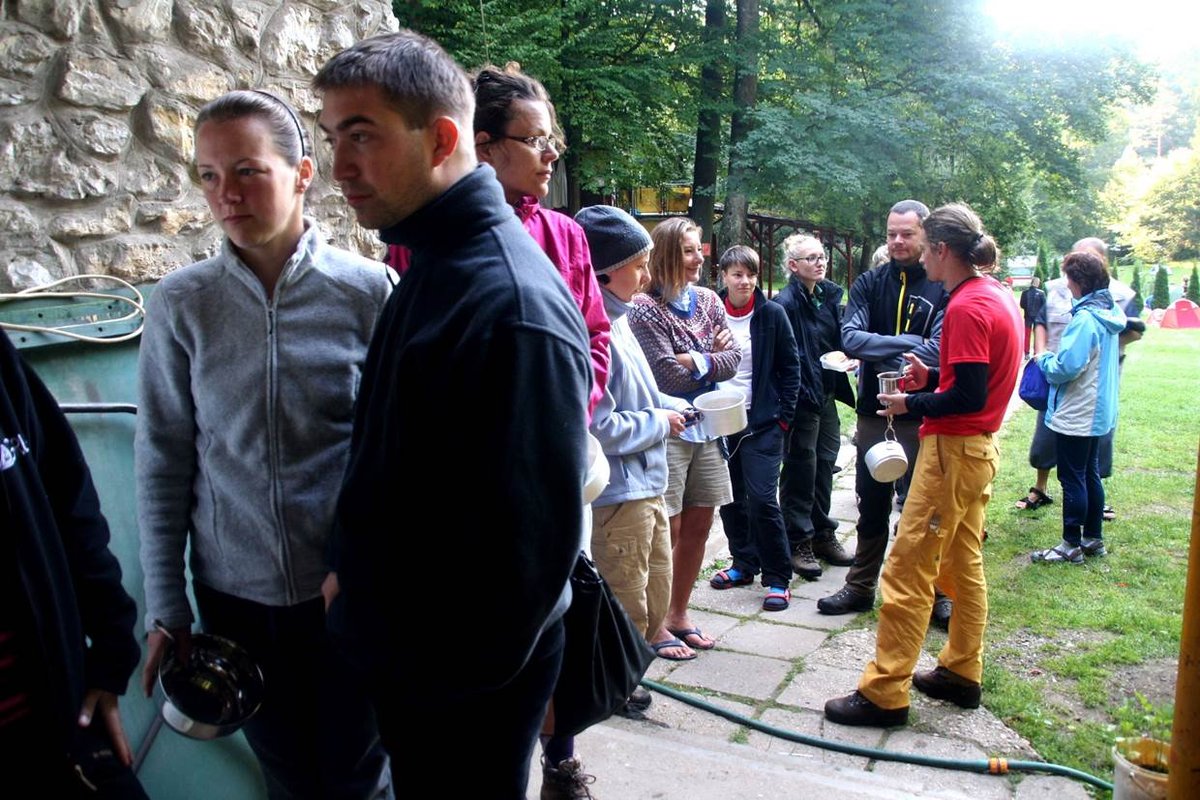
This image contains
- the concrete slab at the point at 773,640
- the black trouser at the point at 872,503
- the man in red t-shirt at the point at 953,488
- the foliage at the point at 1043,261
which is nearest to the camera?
the man in red t-shirt at the point at 953,488

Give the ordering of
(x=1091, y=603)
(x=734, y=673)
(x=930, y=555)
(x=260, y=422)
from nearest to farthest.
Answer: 1. (x=260, y=422)
2. (x=930, y=555)
3. (x=734, y=673)
4. (x=1091, y=603)

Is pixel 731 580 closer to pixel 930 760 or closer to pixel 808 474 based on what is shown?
pixel 808 474

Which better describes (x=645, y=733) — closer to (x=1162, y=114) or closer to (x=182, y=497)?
(x=182, y=497)

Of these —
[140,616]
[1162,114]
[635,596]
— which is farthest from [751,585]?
[1162,114]

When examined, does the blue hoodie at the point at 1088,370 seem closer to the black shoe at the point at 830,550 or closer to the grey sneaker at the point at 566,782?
the black shoe at the point at 830,550

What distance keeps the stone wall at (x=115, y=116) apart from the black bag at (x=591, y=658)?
5.76 feet

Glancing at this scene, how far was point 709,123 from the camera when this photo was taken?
1241cm

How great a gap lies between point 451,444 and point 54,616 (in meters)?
0.92

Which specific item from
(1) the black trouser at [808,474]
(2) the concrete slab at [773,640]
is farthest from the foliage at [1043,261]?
(2) the concrete slab at [773,640]

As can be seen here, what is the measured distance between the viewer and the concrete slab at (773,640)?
4637 millimetres

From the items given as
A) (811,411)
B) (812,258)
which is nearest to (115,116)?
(812,258)

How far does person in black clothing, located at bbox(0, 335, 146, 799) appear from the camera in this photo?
176 centimetres

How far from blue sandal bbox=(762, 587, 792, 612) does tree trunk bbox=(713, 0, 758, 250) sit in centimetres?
736

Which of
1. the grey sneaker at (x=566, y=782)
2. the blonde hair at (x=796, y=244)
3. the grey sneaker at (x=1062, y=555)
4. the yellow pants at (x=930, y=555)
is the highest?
the blonde hair at (x=796, y=244)
